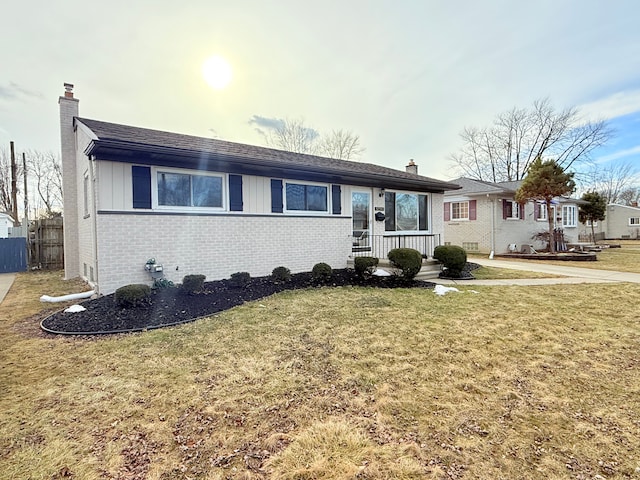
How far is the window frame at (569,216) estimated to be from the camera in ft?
77.3

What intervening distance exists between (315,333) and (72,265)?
29.8ft

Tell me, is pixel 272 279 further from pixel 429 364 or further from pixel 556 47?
pixel 556 47

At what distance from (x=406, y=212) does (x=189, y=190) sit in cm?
754

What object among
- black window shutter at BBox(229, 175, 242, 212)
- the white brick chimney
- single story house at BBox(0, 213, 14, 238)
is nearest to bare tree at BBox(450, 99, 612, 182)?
black window shutter at BBox(229, 175, 242, 212)

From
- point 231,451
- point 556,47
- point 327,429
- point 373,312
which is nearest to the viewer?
point 231,451

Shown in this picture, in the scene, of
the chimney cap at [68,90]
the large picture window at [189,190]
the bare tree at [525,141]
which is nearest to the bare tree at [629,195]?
the bare tree at [525,141]

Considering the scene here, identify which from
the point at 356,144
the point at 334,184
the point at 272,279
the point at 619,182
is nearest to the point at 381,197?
the point at 334,184

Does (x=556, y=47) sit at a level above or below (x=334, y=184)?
above

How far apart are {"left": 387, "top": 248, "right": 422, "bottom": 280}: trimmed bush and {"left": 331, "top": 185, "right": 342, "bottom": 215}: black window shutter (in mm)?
2353

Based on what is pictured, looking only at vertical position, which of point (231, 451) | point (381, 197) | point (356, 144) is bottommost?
point (231, 451)

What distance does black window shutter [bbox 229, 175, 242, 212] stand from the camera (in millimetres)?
8126

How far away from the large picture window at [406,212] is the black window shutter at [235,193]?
5.29 metres

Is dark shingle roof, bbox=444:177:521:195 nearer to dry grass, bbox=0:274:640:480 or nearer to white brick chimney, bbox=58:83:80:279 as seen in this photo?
dry grass, bbox=0:274:640:480

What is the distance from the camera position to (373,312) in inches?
229
